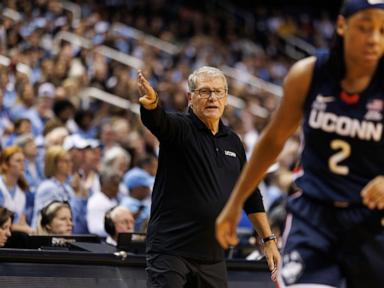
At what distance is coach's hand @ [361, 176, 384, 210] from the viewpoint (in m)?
4.30

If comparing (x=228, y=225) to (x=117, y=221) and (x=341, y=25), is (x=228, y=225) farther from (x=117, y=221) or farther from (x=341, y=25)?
(x=117, y=221)

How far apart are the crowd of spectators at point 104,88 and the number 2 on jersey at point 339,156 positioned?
4.39m

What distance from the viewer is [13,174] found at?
9586 mm

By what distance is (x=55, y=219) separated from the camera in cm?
830

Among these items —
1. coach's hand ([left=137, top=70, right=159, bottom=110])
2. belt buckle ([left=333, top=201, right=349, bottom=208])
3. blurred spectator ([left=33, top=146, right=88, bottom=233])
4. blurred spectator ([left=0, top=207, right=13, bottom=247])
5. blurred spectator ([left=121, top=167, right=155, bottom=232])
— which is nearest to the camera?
belt buckle ([left=333, top=201, right=349, bottom=208])

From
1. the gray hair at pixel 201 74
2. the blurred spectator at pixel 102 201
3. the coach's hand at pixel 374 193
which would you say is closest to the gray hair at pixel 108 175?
the blurred spectator at pixel 102 201

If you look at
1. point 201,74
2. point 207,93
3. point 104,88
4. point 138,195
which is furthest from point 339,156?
point 104,88

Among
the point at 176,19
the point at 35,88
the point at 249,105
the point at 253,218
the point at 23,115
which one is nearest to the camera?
the point at 253,218

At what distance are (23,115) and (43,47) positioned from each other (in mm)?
4347

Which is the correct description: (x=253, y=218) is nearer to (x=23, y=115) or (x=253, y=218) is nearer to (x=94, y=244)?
(x=94, y=244)

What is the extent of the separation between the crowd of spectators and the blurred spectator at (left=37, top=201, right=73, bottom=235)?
0.10 m

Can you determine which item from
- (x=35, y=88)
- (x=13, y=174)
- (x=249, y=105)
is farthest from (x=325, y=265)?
(x=249, y=105)

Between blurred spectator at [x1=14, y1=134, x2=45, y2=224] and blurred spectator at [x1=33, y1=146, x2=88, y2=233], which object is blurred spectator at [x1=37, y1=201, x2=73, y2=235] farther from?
blurred spectator at [x1=14, y1=134, x2=45, y2=224]

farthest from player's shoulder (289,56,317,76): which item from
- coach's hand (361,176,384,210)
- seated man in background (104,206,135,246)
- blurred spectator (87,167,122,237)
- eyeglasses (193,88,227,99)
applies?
blurred spectator (87,167,122,237)
